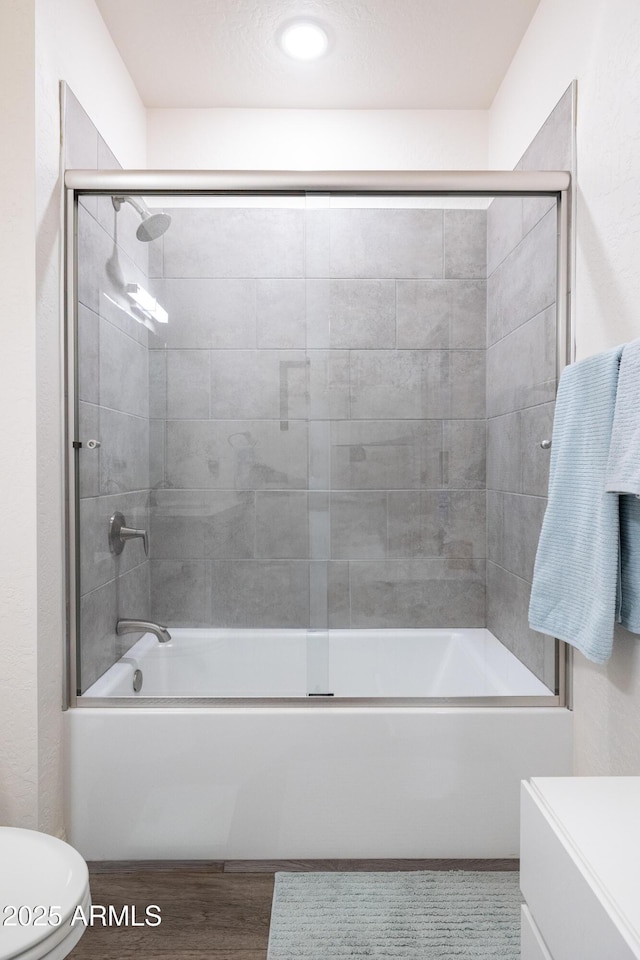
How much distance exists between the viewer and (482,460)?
6.08ft

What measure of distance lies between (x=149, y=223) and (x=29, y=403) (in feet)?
2.09

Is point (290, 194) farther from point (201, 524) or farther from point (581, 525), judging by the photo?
point (581, 525)

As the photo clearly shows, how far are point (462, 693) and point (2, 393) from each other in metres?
1.54

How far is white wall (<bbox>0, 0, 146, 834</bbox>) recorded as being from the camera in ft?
5.24

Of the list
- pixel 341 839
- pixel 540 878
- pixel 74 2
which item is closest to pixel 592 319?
pixel 540 878

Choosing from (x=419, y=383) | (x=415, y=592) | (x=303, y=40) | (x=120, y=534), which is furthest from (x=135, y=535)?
(x=303, y=40)

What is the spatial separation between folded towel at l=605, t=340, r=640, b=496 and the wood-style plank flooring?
1.21 metres

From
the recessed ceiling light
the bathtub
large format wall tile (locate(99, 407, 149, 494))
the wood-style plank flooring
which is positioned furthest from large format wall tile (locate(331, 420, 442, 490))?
the recessed ceiling light

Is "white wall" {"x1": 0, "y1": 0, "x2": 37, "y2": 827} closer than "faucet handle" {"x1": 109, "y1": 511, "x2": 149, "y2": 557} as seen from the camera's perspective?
Yes

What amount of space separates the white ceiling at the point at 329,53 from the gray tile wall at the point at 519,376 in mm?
596

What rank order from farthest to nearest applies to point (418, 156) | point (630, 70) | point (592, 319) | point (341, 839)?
point (418, 156) < point (341, 839) < point (592, 319) < point (630, 70)

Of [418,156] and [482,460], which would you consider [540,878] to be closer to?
[482,460]

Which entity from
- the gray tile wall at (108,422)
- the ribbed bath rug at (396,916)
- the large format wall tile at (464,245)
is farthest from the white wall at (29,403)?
the large format wall tile at (464,245)

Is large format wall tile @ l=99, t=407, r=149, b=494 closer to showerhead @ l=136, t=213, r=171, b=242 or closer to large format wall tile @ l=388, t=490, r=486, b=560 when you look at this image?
showerhead @ l=136, t=213, r=171, b=242
